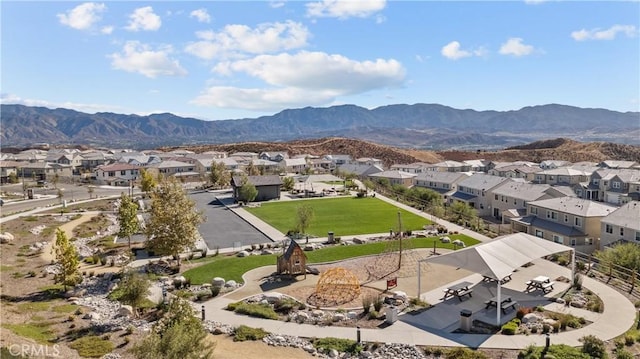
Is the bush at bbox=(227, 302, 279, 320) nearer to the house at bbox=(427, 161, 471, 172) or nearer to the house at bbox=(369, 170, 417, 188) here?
the house at bbox=(369, 170, 417, 188)

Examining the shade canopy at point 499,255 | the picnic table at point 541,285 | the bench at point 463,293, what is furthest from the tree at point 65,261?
the picnic table at point 541,285

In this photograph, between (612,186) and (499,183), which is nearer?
(499,183)

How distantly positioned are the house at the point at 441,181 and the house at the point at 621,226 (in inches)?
1127

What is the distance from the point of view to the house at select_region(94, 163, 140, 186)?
87438mm

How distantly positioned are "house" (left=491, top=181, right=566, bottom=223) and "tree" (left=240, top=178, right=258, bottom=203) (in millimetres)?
31901

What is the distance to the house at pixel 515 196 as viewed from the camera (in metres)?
54.1

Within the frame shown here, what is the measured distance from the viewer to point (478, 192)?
64250 mm

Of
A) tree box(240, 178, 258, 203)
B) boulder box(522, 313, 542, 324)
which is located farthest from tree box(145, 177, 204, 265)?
tree box(240, 178, 258, 203)

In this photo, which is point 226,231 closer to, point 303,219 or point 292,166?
point 303,219

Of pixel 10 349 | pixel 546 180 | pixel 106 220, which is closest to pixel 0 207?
pixel 106 220

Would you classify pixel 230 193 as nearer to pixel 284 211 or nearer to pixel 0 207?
pixel 284 211

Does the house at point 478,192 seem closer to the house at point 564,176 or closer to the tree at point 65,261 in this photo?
the house at point 564,176

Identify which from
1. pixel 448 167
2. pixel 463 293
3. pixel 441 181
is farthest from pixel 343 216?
pixel 448 167

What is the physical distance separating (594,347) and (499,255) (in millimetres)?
6712
